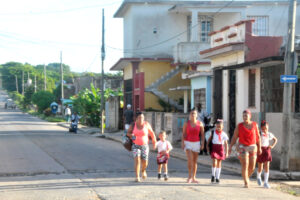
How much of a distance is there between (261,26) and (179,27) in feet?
19.3

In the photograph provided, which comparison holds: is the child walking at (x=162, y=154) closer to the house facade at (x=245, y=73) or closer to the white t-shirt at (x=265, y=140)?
the white t-shirt at (x=265, y=140)

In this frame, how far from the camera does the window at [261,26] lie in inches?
1232

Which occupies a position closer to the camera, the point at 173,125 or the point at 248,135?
the point at 248,135

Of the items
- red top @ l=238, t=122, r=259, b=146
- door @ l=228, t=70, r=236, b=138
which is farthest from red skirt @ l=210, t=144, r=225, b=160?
door @ l=228, t=70, r=236, b=138

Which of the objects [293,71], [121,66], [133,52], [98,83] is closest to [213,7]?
[133,52]

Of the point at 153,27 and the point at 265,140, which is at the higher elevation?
the point at 153,27

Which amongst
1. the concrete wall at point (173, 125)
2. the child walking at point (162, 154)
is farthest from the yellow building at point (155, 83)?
the child walking at point (162, 154)

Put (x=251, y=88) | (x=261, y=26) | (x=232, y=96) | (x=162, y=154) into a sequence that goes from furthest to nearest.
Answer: (x=261, y=26)
(x=232, y=96)
(x=251, y=88)
(x=162, y=154)

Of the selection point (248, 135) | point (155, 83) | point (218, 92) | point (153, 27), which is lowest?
point (248, 135)

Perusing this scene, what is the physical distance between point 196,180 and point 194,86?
14721 millimetres

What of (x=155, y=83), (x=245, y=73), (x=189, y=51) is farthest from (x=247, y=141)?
(x=155, y=83)

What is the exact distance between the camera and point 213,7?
104ft

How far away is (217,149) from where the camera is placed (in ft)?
37.4

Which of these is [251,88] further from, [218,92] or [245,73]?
[218,92]
